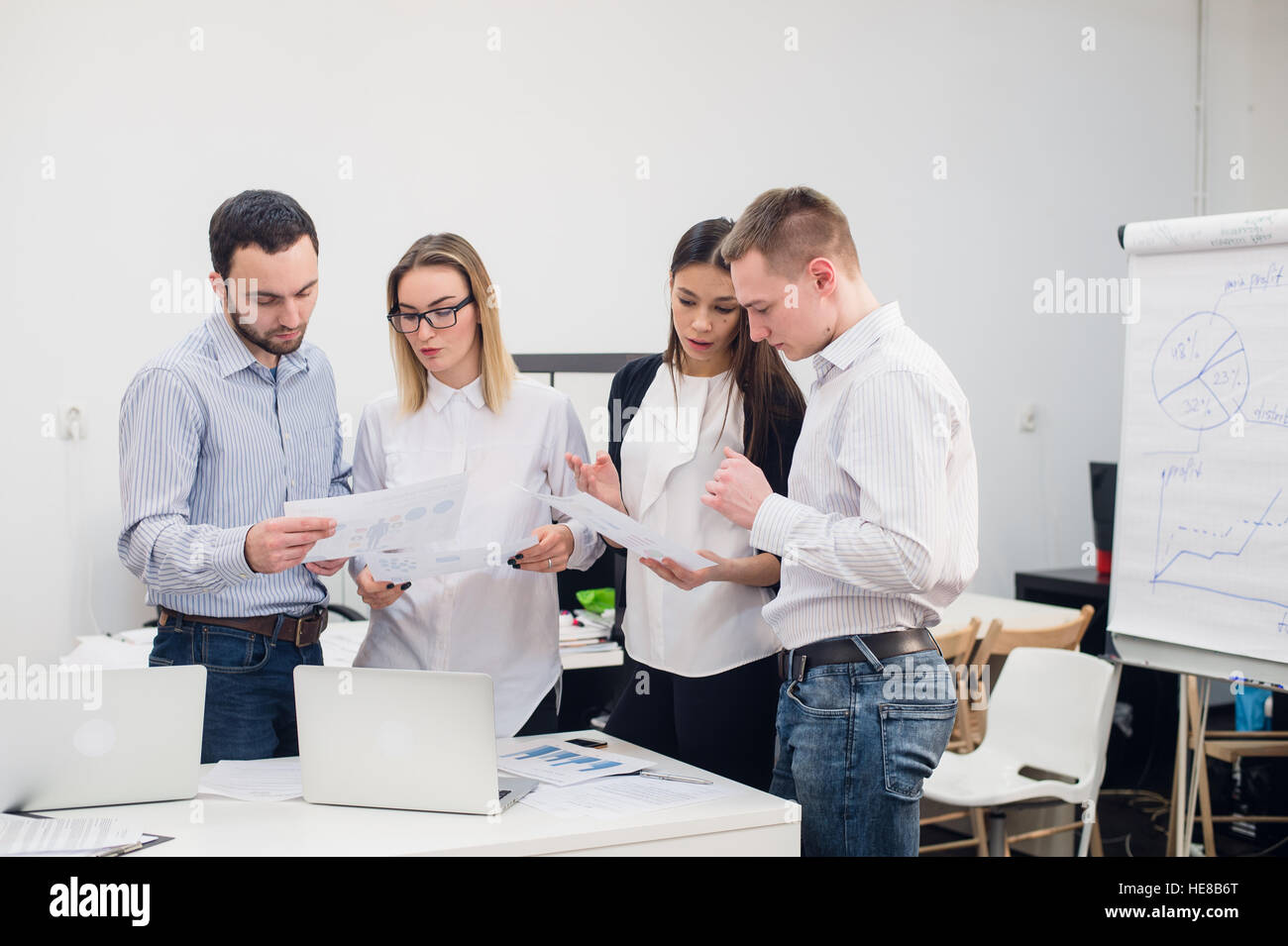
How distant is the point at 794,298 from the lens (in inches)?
71.1

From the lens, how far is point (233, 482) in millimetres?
1994

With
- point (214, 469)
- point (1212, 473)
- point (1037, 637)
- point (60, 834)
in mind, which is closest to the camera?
point (60, 834)

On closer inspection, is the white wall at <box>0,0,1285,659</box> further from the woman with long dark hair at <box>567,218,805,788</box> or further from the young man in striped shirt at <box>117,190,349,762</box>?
the woman with long dark hair at <box>567,218,805,788</box>

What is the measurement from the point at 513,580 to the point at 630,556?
223 millimetres

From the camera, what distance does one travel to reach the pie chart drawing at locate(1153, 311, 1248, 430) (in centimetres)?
287

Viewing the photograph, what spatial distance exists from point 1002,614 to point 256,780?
328 centimetres

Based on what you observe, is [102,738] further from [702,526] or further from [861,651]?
[861,651]

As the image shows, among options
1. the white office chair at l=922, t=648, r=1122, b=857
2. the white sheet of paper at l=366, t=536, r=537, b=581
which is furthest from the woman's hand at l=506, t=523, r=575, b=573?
the white office chair at l=922, t=648, r=1122, b=857

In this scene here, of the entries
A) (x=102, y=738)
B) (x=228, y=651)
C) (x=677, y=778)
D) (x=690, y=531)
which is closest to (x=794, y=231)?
(x=690, y=531)

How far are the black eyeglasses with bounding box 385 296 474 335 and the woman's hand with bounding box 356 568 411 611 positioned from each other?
439 mm

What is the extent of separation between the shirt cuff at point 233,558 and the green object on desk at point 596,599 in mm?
Result: 2085

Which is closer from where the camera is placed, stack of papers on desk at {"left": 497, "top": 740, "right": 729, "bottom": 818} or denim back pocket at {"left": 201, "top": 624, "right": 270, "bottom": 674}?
stack of papers on desk at {"left": 497, "top": 740, "right": 729, "bottom": 818}
